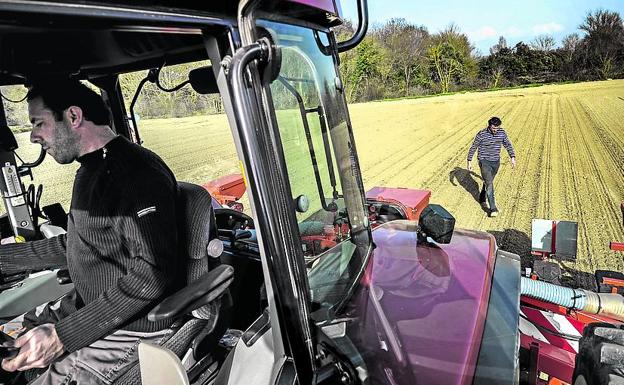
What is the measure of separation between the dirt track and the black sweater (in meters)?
6.39

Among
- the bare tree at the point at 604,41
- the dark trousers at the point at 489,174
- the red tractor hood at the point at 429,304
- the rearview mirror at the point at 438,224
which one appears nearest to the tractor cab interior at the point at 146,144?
the red tractor hood at the point at 429,304

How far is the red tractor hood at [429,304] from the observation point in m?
1.27

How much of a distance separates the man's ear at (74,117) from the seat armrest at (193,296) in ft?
3.05

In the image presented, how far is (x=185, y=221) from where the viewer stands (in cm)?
189

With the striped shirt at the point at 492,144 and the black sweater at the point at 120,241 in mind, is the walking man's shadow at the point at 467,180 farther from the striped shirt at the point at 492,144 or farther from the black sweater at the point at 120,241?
the black sweater at the point at 120,241

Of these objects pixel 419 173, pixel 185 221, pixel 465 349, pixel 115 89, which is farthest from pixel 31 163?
pixel 419 173

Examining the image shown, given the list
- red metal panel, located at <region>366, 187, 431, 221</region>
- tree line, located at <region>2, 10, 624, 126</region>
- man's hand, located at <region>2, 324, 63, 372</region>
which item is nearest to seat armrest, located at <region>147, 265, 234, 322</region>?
man's hand, located at <region>2, 324, 63, 372</region>

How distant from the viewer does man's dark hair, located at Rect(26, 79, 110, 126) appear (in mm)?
1868

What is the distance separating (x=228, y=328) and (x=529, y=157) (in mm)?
15108

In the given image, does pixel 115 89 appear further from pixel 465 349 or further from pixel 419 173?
pixel 419 173

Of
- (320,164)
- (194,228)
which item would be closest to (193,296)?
(194,228)

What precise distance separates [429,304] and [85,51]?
Answer: 1943 mm

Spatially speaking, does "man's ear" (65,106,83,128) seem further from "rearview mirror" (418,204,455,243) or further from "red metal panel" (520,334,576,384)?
"red metal panel" (520,334,576,384)

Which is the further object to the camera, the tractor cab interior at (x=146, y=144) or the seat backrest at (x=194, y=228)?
the seat backrest at (x=194, y=228)
